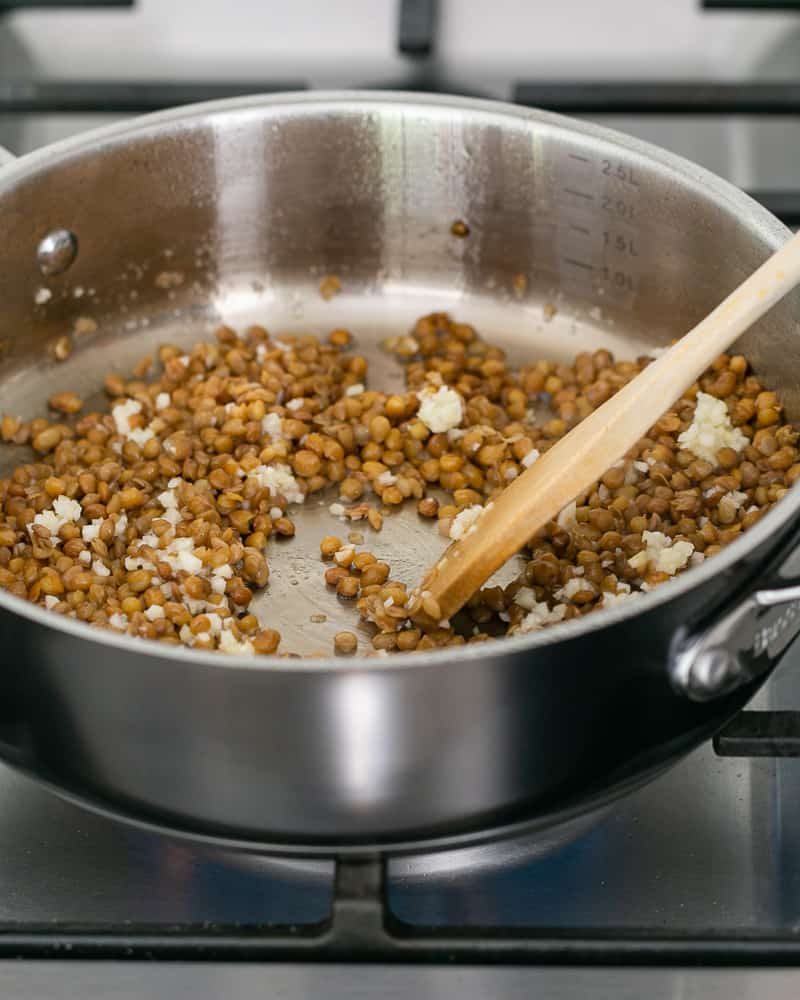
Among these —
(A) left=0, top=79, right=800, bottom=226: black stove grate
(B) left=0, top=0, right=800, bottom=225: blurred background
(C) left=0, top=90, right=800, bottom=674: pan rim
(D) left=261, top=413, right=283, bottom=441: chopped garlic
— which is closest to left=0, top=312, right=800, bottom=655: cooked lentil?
(D) left=261, top=413, right=283, bottom=441: chopped garlic

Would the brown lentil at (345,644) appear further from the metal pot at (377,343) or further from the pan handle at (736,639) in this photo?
the pan handle at (736,639)

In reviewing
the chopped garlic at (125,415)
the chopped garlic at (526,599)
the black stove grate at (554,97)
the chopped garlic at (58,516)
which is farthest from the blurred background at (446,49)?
the chopped garlic at (526,599)

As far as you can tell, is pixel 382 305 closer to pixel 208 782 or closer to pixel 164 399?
pixel 164 399

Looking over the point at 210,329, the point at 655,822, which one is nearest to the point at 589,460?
the point at 655,822

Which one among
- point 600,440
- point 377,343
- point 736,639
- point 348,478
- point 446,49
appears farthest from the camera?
point 446,49

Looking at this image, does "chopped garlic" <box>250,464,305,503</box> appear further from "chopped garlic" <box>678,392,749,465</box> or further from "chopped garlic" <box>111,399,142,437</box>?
"chopped garlic" <box>678,392,749,465</box>

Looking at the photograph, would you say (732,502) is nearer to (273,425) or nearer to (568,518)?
(568,518)

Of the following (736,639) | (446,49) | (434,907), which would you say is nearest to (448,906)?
(434,907)
